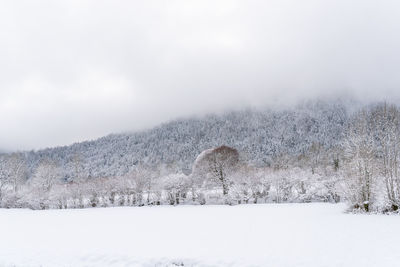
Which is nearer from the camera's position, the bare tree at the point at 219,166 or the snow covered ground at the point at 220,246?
the snow covered ground at the point at 220,246

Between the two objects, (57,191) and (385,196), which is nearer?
(385,196)

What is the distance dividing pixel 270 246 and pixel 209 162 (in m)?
50.7

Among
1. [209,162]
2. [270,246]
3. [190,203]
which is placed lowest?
[190,203]

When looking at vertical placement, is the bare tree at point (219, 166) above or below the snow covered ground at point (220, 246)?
above

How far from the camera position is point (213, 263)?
1555cm

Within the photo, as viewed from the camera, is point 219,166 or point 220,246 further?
point 219,166

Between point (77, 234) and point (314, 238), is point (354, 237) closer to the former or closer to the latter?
point (314, 238)

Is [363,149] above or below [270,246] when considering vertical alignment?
above

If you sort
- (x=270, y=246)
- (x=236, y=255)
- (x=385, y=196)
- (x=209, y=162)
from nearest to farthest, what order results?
(x=236, y=255)
(x=270, y=246)
(x=385, y=196)
(x=209, y=162)

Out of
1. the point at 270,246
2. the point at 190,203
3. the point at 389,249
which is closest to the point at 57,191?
the point at 190,203

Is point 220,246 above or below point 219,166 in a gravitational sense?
below

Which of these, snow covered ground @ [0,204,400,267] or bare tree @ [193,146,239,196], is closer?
snow covered ground @ [0,204,400,267]

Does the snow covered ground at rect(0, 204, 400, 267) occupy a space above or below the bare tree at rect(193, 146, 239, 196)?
below

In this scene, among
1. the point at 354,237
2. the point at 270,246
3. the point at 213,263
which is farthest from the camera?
the point at 354,237
